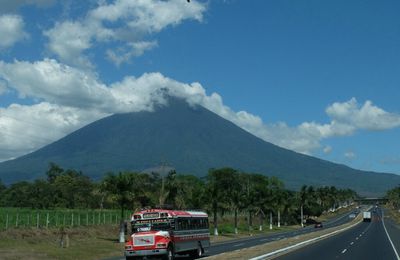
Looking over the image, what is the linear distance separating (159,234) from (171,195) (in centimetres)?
4762

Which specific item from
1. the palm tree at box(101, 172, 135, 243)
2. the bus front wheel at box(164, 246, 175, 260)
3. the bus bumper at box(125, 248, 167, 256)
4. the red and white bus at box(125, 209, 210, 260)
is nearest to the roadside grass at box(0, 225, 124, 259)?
the palm tree at box(101, 172, 135, 243)

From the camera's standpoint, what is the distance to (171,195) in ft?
254

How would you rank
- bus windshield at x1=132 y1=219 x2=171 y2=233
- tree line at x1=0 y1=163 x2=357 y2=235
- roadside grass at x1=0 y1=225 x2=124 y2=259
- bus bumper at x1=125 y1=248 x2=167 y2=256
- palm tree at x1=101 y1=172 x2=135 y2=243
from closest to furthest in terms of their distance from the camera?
bus bumper at x1=125 y1=248 x2=167 y2=256
bus windshield at x1=132 y1=219 x2=171 y2=233
roadside grass at x1=0 y1=225 x2=124 y2=259
palm tree at x1=101 y1=172 x2=135 y2=243
tree line at x1=0 y1=163 x2=357 y2=235

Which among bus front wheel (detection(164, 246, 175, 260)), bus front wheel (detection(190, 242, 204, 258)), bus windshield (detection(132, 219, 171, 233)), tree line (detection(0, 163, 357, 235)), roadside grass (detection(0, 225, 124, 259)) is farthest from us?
tree line (detection(0, 163, 357, 235))

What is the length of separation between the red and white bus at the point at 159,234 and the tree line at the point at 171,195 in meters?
16.5

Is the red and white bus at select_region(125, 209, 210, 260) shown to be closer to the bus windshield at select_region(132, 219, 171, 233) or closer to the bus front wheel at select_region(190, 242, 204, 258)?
the bus windshield at select_region(132, 219, 171, 233)

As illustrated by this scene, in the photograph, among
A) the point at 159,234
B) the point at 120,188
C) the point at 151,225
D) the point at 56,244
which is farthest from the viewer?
the point at 120,188

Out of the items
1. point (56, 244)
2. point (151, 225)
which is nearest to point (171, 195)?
point (56, 244)

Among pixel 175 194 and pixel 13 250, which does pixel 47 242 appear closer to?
pixel 13 250

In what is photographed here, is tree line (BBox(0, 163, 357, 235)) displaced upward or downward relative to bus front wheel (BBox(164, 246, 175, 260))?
upward

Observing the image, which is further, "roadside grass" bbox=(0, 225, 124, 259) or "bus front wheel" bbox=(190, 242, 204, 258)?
"roadside grass" bbox=(0, 225, 124, 259)

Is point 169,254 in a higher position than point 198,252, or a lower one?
higher

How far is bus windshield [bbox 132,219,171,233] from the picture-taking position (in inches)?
1204

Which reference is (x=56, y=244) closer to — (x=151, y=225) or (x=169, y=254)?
(x=151, y=225)
